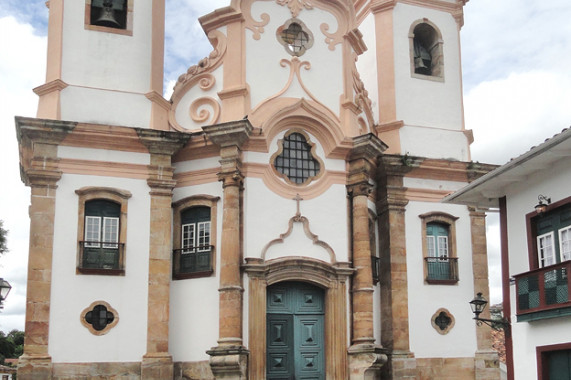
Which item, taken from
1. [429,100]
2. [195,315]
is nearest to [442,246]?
[429,100]

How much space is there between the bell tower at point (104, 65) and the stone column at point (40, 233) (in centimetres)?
71

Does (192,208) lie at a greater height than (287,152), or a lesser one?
lesser

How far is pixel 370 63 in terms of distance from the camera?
24734mm

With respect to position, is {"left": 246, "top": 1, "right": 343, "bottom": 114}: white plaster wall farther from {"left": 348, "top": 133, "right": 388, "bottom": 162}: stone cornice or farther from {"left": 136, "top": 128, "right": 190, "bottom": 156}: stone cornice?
{"left": 136, "top": 128, "right": 190, "bottom": 156}: stone cornice

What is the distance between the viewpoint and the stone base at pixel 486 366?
22.3m

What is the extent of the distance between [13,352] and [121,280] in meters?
21.8

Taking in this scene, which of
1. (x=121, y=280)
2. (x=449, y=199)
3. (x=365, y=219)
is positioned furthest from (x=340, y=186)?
(x=121, y=280)

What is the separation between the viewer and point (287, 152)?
21.1m

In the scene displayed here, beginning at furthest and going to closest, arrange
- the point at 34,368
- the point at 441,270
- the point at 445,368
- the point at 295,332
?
the point at 441,270 → the point at 445,368 → the point at 295,332 → the point at 34,368

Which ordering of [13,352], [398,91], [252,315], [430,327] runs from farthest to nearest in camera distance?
[13,352] < [398,91] < [430,327] < [252,315]

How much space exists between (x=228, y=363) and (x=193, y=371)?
59.2 inches

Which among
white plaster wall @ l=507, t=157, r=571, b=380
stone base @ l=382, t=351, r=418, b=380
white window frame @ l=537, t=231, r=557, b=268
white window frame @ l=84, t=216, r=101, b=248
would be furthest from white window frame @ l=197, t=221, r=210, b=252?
white window frame @ l=537, t=231, r=557, b=268

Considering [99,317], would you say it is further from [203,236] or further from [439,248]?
[439,248]

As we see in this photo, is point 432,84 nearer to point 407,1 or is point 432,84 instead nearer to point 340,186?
point 407,1
